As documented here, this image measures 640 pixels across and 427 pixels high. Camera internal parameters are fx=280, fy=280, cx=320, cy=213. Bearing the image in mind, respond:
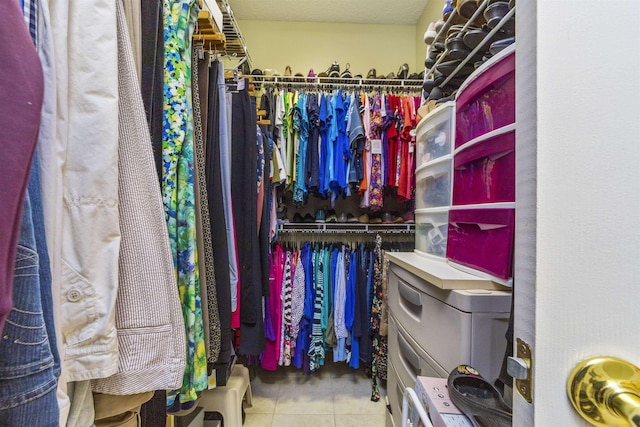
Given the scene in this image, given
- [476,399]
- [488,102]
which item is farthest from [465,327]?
[488,102]

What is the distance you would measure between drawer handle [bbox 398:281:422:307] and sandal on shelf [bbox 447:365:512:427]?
24cm

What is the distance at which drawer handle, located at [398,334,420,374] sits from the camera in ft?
2.70

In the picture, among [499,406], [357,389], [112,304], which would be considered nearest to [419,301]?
[499,406]

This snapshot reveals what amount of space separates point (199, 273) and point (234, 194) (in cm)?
45

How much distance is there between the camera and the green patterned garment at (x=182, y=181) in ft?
2.17

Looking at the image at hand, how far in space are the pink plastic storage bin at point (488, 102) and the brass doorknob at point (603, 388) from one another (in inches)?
23.1

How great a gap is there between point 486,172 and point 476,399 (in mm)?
538

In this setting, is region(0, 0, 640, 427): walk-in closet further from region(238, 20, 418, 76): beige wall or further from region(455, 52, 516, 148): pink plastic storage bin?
region(238, 20, 418, 76): beige wall

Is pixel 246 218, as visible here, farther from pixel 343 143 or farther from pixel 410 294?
pixel 343 143

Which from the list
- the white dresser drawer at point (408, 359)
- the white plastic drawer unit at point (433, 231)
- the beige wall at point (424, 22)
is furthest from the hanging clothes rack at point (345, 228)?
the beige wall at point (424, 22)

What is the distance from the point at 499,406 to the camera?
52 centimetres

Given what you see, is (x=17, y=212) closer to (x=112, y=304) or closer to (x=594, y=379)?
(x=112, y=304)

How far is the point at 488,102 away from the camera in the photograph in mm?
753

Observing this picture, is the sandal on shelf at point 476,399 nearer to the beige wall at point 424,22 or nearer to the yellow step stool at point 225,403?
the yellow step stool at point 225,403
